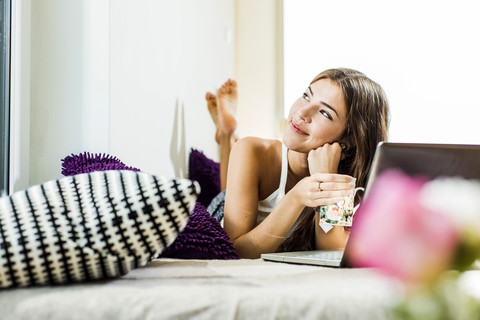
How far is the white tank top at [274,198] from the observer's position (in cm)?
147

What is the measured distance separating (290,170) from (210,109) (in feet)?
3.48

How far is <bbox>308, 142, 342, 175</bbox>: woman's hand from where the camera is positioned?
129 cm

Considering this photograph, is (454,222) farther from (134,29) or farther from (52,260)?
(134,29)

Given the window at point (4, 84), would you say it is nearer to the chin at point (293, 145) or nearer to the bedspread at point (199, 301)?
the bedspread at point (199, 301)

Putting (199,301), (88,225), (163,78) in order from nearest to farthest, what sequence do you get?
(199,301) → (88,225) → (163,78)

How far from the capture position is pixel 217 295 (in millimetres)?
592

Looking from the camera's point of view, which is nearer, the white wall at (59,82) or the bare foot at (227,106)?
the white wall at (59,82)

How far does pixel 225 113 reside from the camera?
2.38 metres

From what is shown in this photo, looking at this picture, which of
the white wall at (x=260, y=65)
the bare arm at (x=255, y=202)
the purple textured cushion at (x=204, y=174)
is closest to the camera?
the bare arm at (x=255, y=202)

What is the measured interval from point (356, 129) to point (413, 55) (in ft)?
5.67

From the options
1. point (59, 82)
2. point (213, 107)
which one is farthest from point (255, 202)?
point (213, 107)

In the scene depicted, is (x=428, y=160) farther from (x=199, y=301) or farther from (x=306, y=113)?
(x=306, y=113)

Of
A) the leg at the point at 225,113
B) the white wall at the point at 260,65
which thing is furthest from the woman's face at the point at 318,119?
the white wall at the point at 260,65

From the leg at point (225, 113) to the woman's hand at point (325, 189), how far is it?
118cm
